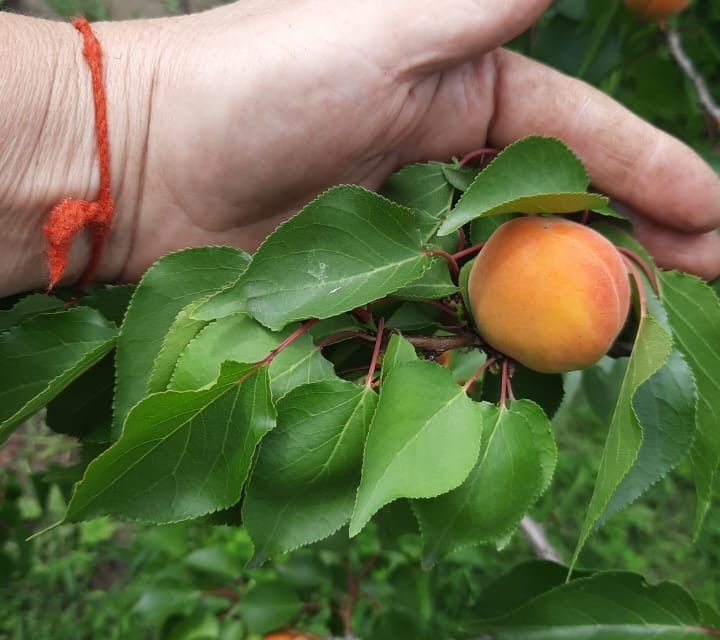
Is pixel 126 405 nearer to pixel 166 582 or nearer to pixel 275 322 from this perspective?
pixel 275 322

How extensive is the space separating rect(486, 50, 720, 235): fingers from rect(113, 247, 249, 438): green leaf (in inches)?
17.0

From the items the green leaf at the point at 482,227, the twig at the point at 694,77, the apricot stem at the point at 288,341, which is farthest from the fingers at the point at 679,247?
the apricot stem at the point at 288,341

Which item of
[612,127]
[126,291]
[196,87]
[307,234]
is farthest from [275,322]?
[612,127]

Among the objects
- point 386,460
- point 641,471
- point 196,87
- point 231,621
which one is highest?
point 196,87

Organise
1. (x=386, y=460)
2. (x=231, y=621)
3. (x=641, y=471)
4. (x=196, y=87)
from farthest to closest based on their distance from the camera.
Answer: (x=231, y=621) < (x=196, y=87) < (x=641, y=471) < (x=386, y=460)

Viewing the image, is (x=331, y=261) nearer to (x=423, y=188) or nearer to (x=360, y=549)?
(x=423, y=188)

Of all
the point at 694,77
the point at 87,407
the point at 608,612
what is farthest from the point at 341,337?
the point at 694,77

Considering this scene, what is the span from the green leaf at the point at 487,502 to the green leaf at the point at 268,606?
545mm

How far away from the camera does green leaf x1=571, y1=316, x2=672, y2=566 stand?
19.4 inches

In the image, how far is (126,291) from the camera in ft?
2.23

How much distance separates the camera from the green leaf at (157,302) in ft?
1.83

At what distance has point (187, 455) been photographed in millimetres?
508

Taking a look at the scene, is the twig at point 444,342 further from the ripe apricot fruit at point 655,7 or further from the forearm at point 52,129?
the ripe apricot fruit at point 655,7

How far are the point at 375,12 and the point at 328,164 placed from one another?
0.15m
